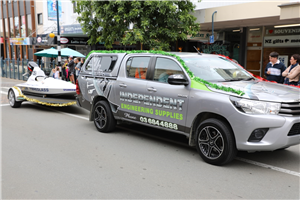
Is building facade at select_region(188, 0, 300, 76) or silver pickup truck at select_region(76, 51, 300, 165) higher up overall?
building facade at select_region(188, 0, 300, 76)

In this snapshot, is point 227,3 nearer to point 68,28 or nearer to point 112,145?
point 112,145

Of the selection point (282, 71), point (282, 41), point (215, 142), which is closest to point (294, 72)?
point (282, 71)

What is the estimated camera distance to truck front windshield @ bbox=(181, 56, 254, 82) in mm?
5496

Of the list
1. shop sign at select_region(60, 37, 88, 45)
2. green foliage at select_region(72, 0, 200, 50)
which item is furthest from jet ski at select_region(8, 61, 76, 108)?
shop sign at select_region(60, 37, 88, 45)

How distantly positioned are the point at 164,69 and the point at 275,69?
15.0 feet

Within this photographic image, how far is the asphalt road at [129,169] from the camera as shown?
3977 mm

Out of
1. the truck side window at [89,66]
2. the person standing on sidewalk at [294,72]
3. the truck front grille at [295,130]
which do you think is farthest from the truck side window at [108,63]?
the person standing on sidewalk at [294,72]

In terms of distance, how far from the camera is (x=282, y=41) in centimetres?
1417

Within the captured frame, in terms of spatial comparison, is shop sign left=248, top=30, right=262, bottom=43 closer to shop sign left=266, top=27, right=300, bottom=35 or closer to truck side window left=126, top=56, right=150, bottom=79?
shop sign left=266, top=27, right=300, bottom=35

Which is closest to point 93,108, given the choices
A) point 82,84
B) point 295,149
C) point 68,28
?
point 82,84

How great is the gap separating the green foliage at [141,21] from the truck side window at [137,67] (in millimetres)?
5629

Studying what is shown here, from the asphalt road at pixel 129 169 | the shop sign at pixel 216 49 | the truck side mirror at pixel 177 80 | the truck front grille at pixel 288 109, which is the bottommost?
the asphalt road at pixel 129 169

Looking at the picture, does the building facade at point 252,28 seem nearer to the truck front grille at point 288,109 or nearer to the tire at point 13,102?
the truck front grille at point 288,109

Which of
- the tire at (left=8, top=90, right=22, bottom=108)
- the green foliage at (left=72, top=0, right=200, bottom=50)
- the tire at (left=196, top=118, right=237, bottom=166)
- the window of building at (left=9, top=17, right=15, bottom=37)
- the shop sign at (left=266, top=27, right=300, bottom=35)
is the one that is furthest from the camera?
the window of building at (left=9, top=17, right=15, bottom=37)
